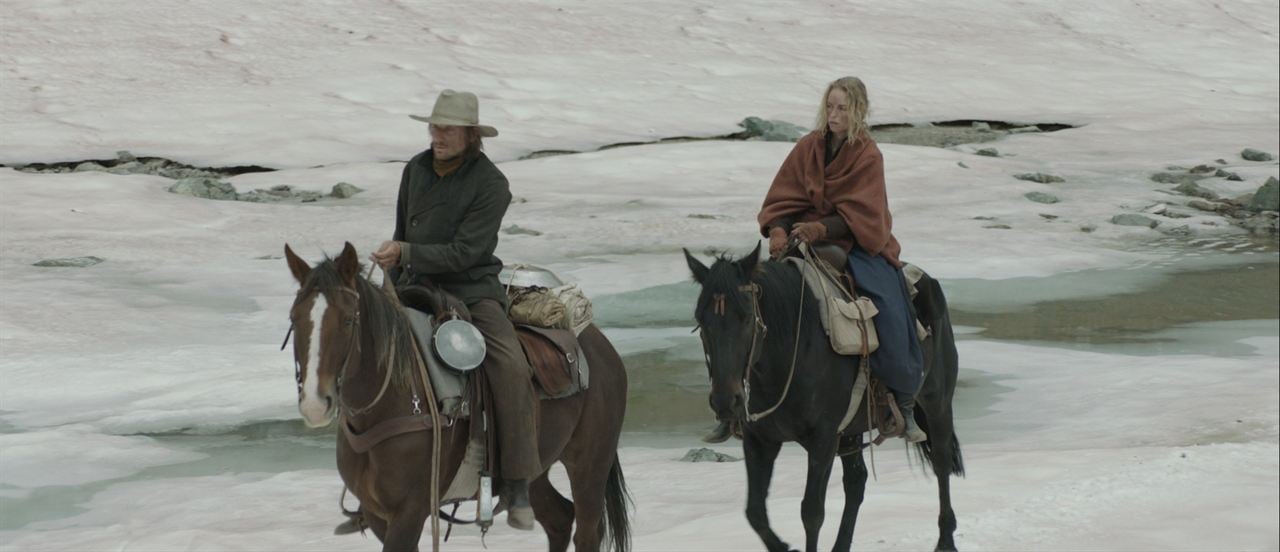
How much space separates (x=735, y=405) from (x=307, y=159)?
1815 cm

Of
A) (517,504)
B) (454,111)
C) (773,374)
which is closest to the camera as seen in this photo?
(454,111)

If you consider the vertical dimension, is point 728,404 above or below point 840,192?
below


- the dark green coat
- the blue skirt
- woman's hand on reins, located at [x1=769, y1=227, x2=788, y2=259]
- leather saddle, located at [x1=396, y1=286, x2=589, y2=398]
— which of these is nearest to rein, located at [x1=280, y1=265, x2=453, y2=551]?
the dark green coat

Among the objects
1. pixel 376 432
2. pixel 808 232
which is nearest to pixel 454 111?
pixel 376 432

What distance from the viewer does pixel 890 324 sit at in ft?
22.5

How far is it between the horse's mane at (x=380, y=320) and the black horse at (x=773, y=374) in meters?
1.28

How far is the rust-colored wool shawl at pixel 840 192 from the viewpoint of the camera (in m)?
6.94

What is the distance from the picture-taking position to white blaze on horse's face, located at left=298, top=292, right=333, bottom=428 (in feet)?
15.5

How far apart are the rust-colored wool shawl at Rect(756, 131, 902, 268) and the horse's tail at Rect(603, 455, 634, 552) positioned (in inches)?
53.7

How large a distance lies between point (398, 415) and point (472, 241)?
2.42ft

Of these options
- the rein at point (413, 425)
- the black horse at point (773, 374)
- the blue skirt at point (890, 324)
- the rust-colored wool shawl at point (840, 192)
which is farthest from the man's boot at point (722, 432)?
the rein at point (413, 425)

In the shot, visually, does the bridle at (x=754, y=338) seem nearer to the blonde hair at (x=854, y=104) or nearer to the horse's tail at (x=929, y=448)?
the blonde hair at (x=854, y=104)

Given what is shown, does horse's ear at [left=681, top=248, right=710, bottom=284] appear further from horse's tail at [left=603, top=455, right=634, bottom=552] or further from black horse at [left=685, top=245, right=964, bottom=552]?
horse's tail at [left=603, top=455, right=634, bottom=552]

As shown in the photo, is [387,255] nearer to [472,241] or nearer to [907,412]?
[472,241]
